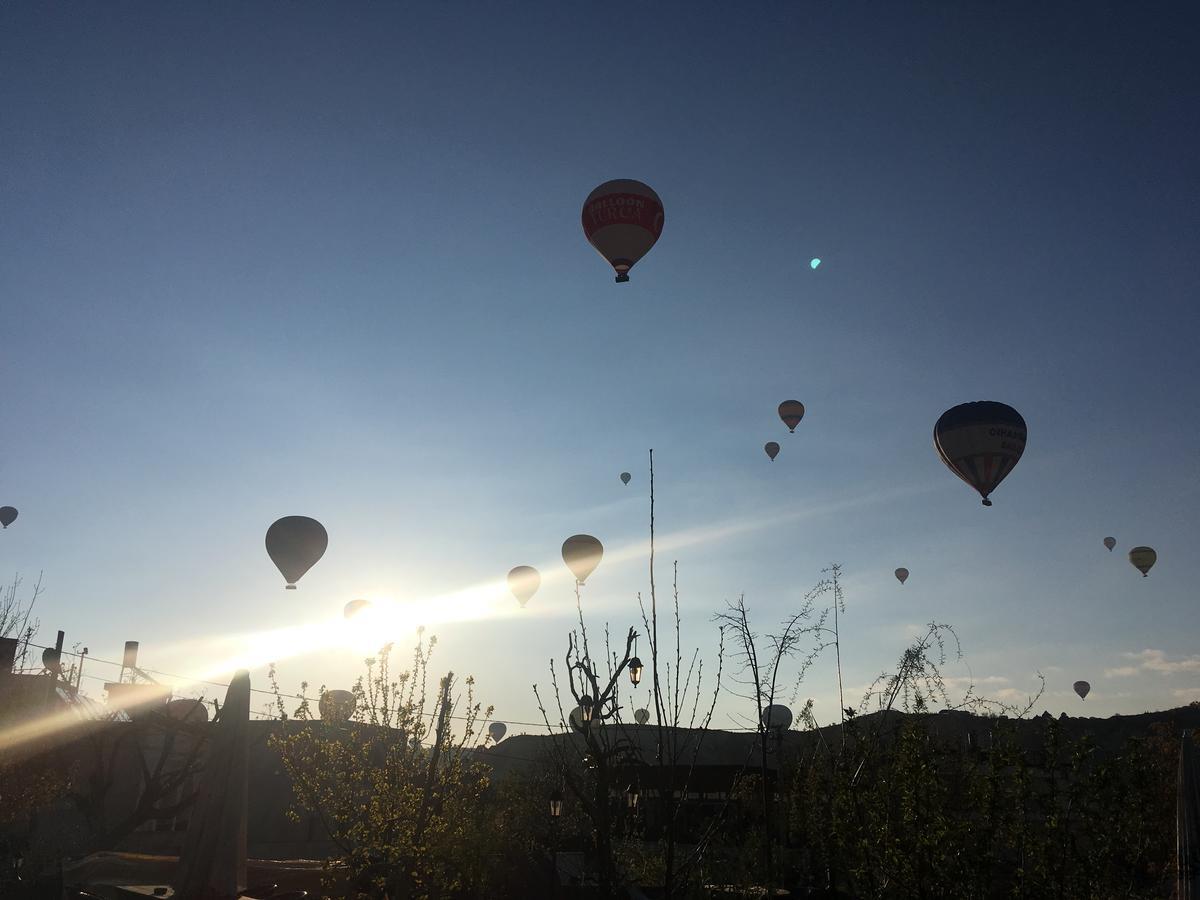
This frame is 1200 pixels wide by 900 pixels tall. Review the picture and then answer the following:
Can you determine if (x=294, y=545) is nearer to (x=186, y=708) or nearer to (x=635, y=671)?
(x=635, y=671)

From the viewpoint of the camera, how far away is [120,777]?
42375mm

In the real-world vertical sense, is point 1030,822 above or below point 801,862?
above

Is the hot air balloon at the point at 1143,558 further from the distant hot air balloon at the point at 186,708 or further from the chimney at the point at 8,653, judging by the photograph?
the chimney at the point at 8,653

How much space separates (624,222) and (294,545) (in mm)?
12781

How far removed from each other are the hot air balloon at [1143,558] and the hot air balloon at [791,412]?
24.6 metres

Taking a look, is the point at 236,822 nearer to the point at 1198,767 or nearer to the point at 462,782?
the point at 462,782

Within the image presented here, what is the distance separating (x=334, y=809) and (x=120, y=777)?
1325 inches

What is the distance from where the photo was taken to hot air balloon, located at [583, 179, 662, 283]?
23.7 meters

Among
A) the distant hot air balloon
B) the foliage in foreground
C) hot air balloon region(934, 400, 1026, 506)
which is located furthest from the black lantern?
the distant hot air balloon

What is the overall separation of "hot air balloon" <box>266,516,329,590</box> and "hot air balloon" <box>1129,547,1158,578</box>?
42.2 m

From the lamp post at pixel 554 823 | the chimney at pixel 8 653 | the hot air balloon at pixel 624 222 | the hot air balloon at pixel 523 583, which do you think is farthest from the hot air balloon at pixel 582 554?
the chimney at pixel 8 653

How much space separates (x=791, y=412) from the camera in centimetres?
3509

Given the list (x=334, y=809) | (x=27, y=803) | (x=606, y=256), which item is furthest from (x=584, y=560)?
(x=27, y=803)

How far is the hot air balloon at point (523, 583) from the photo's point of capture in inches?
1377
